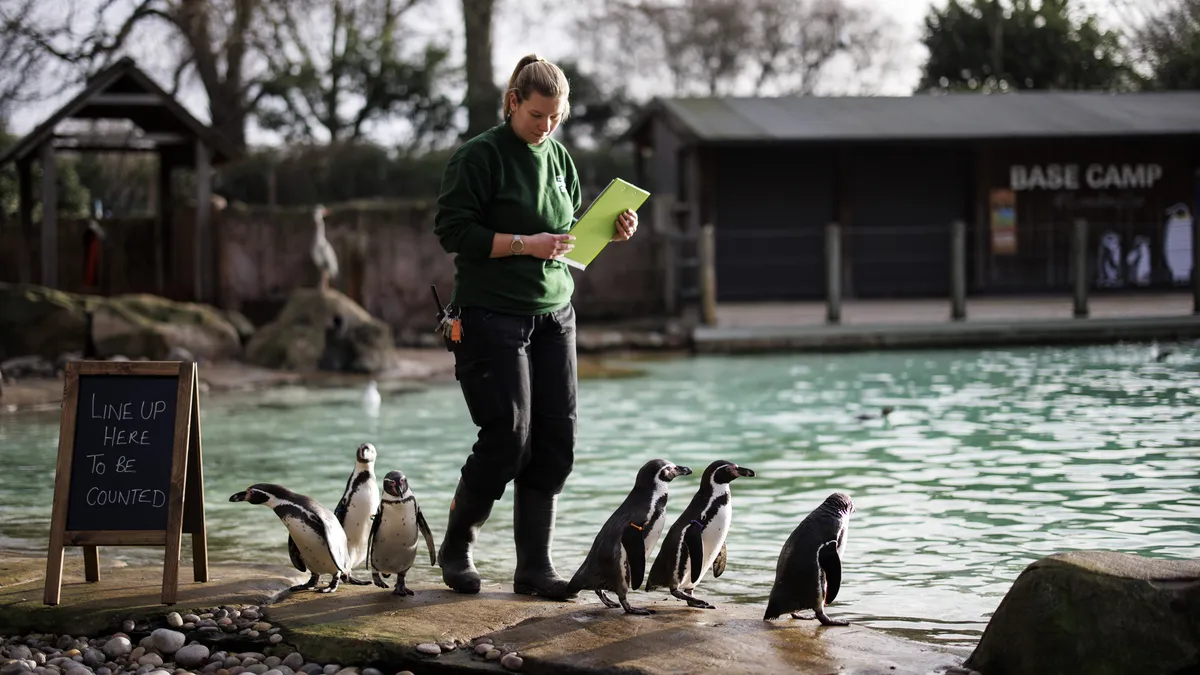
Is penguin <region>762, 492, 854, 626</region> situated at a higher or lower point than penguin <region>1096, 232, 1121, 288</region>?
lower

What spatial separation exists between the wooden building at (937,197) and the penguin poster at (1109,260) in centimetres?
2

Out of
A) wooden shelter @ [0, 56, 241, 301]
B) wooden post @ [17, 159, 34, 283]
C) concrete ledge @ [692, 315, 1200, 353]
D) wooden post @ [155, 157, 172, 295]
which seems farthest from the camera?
wooden post @ [155, 157, 172, 295]

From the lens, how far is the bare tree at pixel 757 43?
145ft

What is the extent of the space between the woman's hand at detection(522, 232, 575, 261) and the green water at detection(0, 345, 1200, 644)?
1.37 meters

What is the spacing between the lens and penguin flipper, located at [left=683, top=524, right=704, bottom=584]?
5184 millimetres

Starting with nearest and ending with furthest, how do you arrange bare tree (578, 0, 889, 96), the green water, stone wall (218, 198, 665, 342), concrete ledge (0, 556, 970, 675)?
concrete ledge (0, 556, 970, 675) → the green water → stone wall (218, 198, 665, 342) → bare tree (578, 0, 889, 96)

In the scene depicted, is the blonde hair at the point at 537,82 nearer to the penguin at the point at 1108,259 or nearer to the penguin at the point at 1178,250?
the penguin at the point at 1178,250

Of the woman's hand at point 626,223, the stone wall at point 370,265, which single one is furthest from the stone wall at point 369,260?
the woman's hand at point 626,223

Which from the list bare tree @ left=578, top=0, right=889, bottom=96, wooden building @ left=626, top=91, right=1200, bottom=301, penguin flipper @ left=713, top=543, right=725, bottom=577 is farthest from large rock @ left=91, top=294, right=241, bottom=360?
bare tree @ left=578, top=0, right=889, bottom=96

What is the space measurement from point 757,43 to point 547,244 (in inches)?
1639

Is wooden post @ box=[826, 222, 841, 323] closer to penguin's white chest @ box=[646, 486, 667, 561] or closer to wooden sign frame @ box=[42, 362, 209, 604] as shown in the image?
penguin's white chest @ box=[646, 486, 667, 561]

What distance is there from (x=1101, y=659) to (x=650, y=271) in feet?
63.1

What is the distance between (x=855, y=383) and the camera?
48.6 feet

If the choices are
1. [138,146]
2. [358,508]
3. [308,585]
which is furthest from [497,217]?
[138,146]
